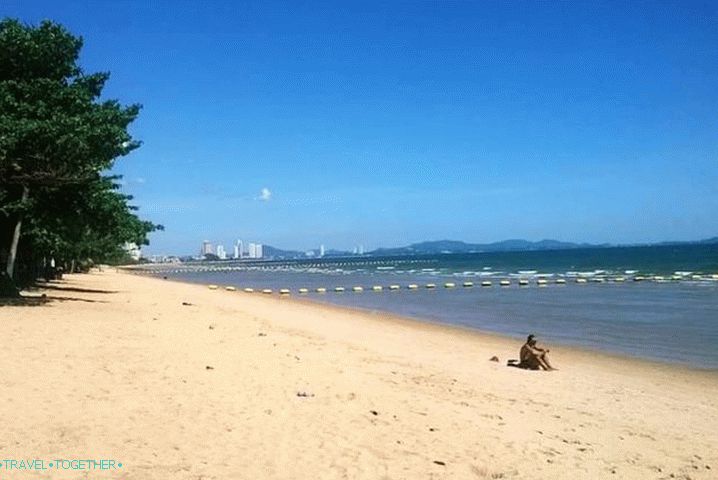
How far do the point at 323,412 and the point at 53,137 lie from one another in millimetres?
10684

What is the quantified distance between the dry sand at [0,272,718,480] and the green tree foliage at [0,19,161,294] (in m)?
4.22

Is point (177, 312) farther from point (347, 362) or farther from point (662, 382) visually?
point (662, 382)

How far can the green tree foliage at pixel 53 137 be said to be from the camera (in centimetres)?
1421

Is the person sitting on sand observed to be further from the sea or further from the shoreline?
the sea

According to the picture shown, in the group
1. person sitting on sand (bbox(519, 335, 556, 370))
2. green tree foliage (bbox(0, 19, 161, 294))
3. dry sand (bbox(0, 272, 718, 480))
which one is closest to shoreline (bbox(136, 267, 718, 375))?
dry sand (bbox(0, 272, 718, 480))

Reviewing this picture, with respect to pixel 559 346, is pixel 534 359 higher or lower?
higher

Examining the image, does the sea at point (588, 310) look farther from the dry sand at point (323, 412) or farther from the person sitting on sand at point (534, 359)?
the dry sand at point (323, 412)

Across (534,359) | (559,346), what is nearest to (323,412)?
(534,359)

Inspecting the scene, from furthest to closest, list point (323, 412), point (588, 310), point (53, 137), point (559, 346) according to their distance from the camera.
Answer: point (588, 310) < point (559, 346) < point (53, 137) < point (323, 412)

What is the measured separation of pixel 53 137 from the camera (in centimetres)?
1398

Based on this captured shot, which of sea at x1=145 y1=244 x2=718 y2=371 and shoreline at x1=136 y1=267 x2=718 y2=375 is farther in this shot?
sea at x1=145 y1=244 x2=718 y2=371

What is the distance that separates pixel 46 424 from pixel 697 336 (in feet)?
56.4

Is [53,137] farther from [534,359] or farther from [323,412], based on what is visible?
[534,359]

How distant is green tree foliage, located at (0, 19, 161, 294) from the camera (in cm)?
1421
